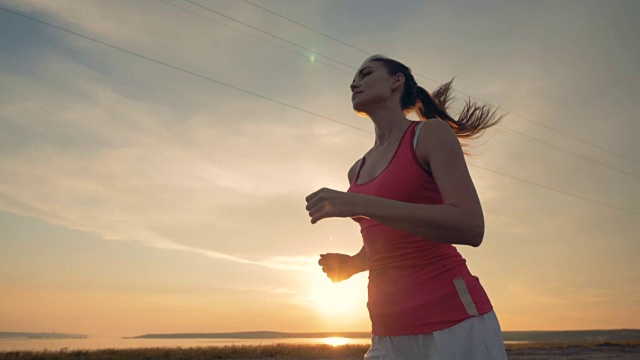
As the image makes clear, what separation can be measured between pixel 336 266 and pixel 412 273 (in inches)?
38.8

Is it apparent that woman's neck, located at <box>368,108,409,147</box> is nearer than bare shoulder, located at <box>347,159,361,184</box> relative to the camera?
Yes

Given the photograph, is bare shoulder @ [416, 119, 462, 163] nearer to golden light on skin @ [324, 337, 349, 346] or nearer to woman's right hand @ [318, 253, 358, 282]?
woman's right hand @ [318, 253, 358, 282]

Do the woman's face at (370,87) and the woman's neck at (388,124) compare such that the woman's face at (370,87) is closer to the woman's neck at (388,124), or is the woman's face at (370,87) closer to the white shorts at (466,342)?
the woman's neck at (388,124)

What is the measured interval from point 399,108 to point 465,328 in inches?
52.8

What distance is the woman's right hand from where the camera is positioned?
133 inches

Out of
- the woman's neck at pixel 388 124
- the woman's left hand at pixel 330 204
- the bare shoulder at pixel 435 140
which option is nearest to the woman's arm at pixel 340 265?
the woman's neck at pixel 388 124

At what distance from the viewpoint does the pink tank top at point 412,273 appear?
237 centimetres

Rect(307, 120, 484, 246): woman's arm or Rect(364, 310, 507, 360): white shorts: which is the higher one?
Rect(307, 120, 484, 246): woman's arm

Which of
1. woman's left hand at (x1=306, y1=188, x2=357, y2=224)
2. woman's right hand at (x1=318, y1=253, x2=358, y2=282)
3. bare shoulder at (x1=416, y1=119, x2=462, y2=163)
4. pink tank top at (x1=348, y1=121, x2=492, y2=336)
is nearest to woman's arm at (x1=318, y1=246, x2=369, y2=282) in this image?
woman's right hand at (x1=318, y1=253, x2=358, y2=282)

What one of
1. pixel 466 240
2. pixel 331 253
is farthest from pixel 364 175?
pixel 466 240

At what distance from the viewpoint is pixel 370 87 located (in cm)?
313

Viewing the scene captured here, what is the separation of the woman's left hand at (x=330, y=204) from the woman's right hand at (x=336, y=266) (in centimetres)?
121

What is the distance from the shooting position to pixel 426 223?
7.23 ft

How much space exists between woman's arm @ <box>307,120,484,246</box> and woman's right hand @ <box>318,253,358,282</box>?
116cm
